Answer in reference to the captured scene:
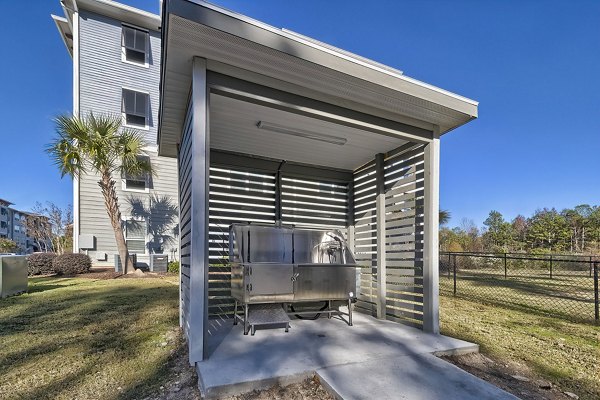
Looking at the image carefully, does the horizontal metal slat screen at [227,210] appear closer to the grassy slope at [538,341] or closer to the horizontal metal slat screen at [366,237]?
the horizontal metal slat screen at [366,237]

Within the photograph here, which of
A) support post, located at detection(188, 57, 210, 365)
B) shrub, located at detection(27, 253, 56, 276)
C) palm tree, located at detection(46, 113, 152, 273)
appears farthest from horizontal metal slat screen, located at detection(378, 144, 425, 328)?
shrub, located at detection(27, 253, 56, 276)

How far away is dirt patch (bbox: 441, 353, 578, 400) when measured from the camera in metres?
2.50

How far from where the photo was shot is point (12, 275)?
21.7 feet

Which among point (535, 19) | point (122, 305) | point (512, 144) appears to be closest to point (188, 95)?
point (122, 305)

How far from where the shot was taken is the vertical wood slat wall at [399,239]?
13.5 ft

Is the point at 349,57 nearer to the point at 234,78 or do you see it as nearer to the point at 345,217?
the point at 234,78

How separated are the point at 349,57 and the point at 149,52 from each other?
12448 millimetres

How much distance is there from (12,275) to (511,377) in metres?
8.56

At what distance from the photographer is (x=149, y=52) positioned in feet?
41.6

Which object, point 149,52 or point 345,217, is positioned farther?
point 149,52

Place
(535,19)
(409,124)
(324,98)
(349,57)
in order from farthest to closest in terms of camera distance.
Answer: (535,19) → (409,124) → (324,98) → (349,57)

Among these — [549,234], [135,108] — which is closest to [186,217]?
[135,108]

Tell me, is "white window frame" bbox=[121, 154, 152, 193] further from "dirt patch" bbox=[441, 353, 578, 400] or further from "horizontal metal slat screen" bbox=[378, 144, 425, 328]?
"dirt patch" bbox=[441, 353, 578, 400]

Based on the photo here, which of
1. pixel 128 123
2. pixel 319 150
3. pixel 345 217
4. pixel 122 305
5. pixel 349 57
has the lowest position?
pixel 122 305
